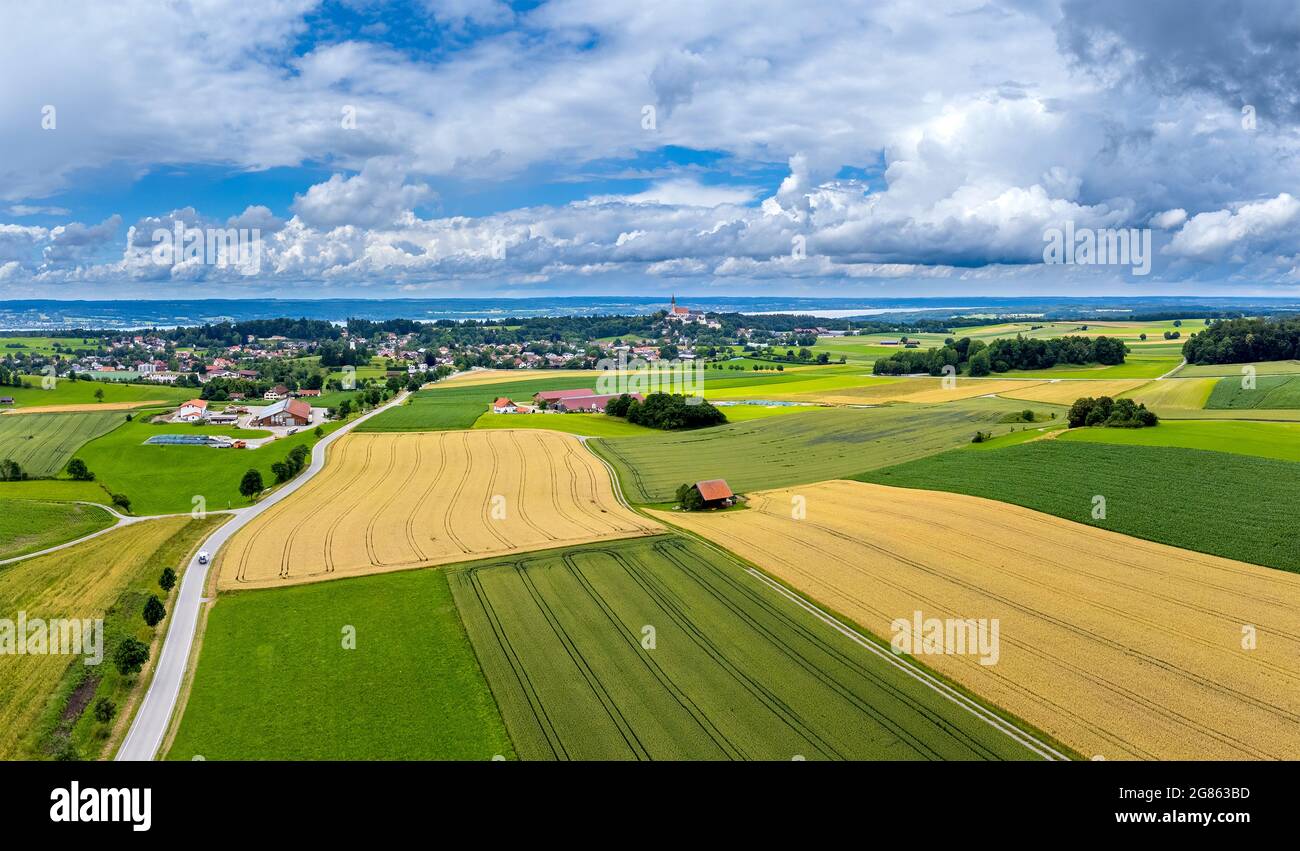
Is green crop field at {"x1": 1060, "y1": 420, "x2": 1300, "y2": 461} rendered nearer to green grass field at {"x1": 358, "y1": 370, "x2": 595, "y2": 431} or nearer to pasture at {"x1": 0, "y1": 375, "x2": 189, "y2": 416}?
green grass field at {"x1": 358, "y1": 370, "x2": 595, "y2": 431}

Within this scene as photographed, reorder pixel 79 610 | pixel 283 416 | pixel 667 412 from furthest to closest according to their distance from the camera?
pixel 283 416 < pixel 667 412 < pixel 79 610

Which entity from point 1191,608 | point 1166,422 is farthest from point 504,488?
point 1166,422

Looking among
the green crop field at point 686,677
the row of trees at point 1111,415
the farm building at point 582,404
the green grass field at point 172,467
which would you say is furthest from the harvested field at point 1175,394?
the green grass field at point 172,467

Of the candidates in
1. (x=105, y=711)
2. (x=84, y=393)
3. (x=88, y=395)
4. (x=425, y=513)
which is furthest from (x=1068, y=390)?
(x=84, y=393)

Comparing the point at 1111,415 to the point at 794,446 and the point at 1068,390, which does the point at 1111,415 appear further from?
the point at 1068,390

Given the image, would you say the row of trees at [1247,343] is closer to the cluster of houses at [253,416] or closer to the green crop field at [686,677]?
the green crop field at [686,677]

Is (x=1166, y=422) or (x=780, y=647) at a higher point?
(x=1166, y=422)

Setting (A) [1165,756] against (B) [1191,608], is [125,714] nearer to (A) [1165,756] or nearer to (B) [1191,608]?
(A) [1165,756]
